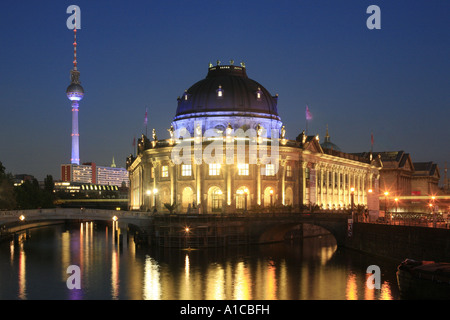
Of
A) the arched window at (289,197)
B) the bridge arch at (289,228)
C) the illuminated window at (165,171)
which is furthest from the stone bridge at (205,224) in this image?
the illuminated window at (165,171)

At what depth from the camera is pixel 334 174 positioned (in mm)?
136500

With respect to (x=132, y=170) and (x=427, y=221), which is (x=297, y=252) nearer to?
(x=427, y=221)

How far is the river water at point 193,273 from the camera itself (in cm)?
5691

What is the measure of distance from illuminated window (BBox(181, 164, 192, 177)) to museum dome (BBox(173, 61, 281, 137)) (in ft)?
36.6

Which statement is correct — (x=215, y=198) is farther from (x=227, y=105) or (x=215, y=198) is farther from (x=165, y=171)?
(x=227, y=105)

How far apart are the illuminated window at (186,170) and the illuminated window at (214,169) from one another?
14.0ft

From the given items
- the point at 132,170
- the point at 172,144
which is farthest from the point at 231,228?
the point at 132,170

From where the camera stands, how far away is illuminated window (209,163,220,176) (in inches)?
4296

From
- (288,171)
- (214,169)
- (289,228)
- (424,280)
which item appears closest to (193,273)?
(424,280)

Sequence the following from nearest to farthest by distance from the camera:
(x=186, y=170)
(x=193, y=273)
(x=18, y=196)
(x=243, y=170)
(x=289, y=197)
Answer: (x=193, y=273) → (x=243, y=170) → (x=186, y=170) → (x=289, y=197) → (x=18, y=196)

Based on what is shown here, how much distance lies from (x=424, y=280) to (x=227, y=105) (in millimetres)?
71990

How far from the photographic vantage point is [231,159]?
107 metres
